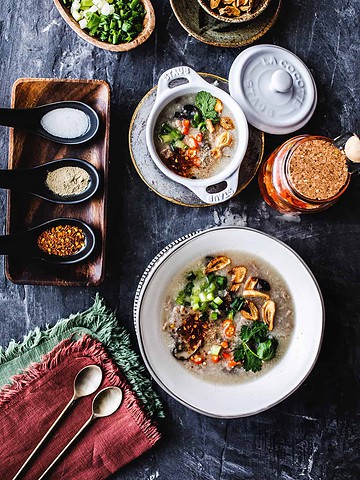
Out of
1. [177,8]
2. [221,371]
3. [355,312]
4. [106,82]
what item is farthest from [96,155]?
[355,312]

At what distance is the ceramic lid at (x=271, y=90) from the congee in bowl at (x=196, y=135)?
0.36 feet

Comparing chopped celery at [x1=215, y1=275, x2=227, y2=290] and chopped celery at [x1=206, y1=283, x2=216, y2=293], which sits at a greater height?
chopped celery at [x1=215, y1=275, x2=227, y2=290]

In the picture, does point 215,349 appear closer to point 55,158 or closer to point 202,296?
point 202,296

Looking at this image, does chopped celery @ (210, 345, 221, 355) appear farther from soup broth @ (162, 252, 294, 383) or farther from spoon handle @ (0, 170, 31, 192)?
spoon handle @ (0, 170, 31, 192)

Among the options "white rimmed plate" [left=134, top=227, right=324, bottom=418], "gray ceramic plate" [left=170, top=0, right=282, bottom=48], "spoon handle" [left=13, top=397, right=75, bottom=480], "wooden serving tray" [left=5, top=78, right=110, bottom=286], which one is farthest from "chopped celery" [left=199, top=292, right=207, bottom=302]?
"gray ceramic plate" [left=170, top=0, right=282, bottom=48]

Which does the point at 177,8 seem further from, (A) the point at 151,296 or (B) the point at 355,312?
(B) the point at 355,312

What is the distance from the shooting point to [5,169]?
2.07 meters

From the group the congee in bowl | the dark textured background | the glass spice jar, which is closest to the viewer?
the glass spice jar

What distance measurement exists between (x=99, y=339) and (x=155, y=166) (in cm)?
68

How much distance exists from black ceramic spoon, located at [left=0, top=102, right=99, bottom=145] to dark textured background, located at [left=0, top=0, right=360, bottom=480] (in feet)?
0.43

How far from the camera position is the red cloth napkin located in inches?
82.8

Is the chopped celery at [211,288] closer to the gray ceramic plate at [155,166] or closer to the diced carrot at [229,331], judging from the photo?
the diced carrot at [229,331]

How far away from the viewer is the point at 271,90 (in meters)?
2.12

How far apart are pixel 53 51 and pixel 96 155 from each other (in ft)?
1.50
